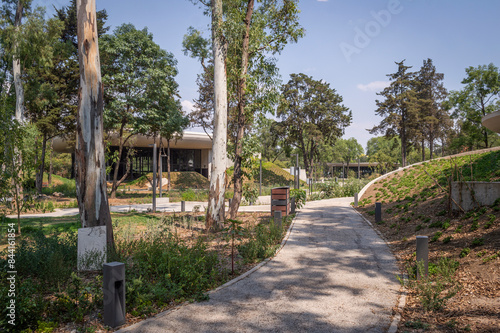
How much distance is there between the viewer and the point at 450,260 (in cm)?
577

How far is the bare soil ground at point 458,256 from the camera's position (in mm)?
3928

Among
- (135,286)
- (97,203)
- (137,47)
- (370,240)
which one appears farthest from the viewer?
(137,47)

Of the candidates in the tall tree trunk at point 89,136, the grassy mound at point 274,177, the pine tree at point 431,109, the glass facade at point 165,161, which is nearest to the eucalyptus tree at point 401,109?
the pine tree at point 431,109

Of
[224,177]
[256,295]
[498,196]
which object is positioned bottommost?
[256,295]

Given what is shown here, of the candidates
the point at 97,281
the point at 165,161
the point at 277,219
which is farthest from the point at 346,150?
the point at 97,281

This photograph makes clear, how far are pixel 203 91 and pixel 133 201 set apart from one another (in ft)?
45.0

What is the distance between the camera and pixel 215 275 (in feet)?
18.1

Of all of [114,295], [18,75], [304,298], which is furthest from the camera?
[18,75]

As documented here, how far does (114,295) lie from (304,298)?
2754mm

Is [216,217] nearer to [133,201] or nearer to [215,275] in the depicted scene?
[215,275]

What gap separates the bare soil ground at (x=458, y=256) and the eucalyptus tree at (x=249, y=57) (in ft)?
19.7

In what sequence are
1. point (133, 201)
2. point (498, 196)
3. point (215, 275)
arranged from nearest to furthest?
point (215, 275), point (498, 196), point (133, 201)

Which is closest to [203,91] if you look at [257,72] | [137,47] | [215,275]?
[137,47]

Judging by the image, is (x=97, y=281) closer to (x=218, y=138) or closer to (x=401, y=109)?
(x=218, y=138)
